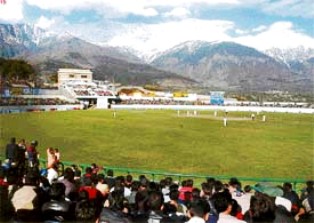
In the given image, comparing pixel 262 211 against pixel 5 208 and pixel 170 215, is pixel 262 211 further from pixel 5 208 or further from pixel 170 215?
pixel 5 208

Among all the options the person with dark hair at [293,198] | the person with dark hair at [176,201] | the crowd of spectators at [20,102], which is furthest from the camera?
the crowd of spectators at [20,102]

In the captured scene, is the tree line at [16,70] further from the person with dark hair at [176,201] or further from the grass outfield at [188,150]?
the person with dark hair at [176,201]

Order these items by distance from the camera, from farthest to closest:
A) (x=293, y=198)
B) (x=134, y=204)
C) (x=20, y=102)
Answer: (x=20, y=102) → (x=293, y=198) → (x=134, y=204)

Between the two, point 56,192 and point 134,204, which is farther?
point 134,204

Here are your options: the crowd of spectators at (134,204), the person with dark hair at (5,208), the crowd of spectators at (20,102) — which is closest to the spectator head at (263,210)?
the crowd of spectators at (134,204)

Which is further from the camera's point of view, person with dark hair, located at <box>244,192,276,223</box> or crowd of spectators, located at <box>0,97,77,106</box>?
crowd of spectators, located at <box>0,97,77,106</box>

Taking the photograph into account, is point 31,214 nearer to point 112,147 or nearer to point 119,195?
point 119,195

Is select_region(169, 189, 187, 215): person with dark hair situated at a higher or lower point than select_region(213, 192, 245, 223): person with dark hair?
lower

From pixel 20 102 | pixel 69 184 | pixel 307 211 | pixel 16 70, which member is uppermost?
pixel 16 70

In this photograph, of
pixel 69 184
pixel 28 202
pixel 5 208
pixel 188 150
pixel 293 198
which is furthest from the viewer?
pixel 188 150

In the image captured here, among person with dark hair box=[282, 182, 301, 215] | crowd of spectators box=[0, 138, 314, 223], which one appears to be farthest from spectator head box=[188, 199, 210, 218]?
person with dark hair box=[282, 182, 301, 215]

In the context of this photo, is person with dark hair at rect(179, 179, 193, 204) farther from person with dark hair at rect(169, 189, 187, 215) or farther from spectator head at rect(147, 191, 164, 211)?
spectator head at rect(147, 191, 164, 211)

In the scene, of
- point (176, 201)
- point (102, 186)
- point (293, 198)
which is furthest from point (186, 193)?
point (293, 198)

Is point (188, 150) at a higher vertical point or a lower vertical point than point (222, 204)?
lower
